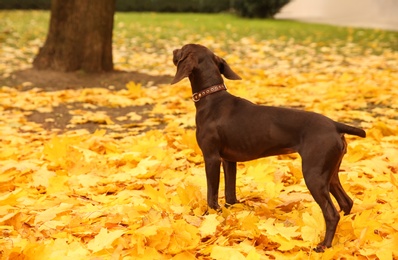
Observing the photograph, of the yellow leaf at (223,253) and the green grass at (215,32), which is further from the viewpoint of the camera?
the green grass at (215,32)

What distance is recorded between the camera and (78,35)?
8.03 meters

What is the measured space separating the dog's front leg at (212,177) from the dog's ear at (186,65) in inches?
19.5

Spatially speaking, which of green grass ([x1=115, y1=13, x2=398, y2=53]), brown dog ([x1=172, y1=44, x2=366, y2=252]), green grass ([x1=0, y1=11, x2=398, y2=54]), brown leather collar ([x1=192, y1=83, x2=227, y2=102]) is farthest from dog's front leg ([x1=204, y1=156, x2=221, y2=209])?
green grass ([x1=115, y1=13, x2=398, y2=53])

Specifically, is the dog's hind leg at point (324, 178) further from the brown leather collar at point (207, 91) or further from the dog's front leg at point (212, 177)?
the brown leather collar at point (207, 91)

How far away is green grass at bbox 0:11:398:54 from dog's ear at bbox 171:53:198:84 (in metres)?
8.98

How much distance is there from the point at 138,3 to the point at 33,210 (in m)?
21.3

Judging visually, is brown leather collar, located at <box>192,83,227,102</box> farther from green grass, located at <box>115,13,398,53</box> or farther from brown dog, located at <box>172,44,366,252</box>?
green grass, located at <box>115,13,398,53</box>

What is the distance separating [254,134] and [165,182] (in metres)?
1.10

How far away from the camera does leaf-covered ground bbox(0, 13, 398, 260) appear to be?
108 inches

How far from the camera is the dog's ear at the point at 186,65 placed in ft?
10.2

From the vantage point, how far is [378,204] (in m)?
3.22

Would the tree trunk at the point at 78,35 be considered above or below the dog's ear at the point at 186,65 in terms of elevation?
below

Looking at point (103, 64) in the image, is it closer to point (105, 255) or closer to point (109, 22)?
point (109, 22)

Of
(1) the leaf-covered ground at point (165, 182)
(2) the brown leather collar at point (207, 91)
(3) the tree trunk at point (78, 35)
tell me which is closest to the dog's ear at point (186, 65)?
(2) the brown leather collar at point (207, 91)
